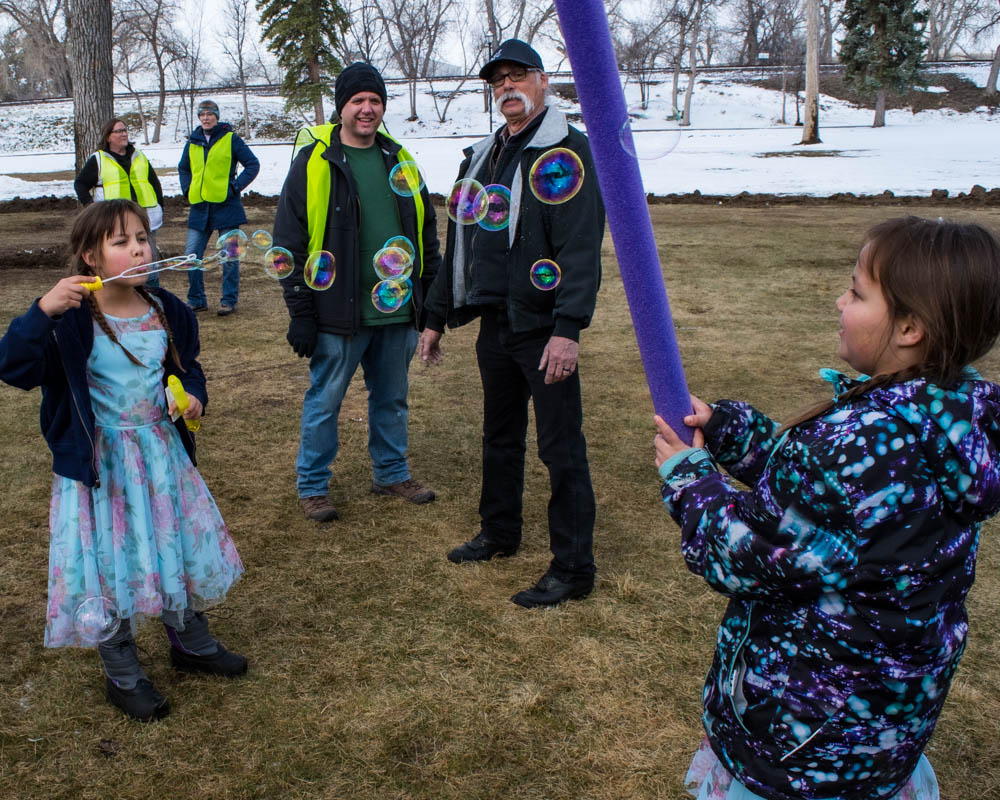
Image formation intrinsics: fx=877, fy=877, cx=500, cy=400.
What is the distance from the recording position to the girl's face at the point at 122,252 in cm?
267

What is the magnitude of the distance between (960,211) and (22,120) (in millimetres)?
44942

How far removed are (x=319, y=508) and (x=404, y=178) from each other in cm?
166

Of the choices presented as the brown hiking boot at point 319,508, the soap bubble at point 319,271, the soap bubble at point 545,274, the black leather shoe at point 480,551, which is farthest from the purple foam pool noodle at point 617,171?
the brown hiking boot at point 319,508

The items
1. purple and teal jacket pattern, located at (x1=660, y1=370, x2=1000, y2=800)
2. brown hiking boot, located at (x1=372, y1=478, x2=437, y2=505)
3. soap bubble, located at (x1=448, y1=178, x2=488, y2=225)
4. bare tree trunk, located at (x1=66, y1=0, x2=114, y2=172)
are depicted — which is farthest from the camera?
bare tree trunk, located at (x1=66, y1=0, x2=114, y2=172)

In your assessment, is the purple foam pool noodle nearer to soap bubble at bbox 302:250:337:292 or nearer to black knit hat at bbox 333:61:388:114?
soap bubble at bbox 302:250:337:292

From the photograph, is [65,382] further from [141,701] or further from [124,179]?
[124,179]

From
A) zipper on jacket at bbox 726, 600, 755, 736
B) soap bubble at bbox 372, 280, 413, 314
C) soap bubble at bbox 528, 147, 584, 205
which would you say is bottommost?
zipper on jacket at bbox 726, 600, 755, 736

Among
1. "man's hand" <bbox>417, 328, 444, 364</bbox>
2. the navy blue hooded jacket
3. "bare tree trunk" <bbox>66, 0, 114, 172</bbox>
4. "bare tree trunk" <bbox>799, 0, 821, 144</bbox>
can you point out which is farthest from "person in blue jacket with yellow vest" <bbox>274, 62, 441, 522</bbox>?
"bare tree trunk" <bbox>799, 0, 821, 144</bbox>

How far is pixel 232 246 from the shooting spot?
380cm

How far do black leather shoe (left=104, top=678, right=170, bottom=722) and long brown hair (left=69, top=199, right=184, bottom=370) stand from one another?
107 cm

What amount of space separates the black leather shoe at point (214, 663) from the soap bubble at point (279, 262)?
1680mm

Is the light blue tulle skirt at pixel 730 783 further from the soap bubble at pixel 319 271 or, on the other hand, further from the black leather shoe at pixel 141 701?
the soap bubble at pixel 319 271

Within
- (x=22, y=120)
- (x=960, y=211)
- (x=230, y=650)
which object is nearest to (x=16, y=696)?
(x=230, y=650)

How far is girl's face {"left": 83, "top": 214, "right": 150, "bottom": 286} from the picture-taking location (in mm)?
2672
